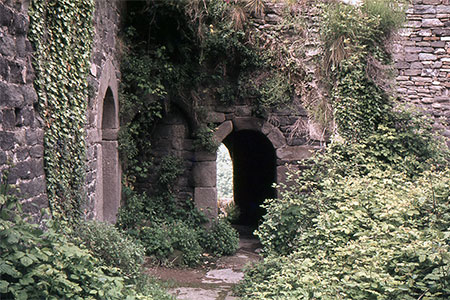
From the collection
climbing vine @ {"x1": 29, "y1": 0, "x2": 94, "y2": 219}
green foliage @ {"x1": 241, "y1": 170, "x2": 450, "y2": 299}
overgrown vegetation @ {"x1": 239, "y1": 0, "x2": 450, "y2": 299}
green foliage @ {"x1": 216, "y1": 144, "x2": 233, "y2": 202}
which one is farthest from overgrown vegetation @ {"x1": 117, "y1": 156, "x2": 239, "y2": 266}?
green foliage @ {"x1": 216, "y1": 144, "x2": 233, "y2": 202}

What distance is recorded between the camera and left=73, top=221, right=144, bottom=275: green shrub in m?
4.84

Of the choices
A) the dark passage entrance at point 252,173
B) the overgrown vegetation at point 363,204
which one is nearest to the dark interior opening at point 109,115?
the overgrown vegetation at point 363,204

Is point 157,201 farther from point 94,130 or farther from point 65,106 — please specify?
point 65,106

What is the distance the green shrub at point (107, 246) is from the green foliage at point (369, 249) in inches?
51.3

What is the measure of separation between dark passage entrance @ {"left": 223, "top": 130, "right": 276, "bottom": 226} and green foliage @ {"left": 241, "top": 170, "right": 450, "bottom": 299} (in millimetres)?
5425

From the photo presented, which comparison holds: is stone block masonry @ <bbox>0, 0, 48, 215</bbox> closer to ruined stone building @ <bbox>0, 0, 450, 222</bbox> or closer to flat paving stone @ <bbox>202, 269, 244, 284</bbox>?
ruined stone building @ <bbox>0, 0, 450, 222</bbox>

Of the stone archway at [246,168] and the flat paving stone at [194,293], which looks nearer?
the flat paving stone at [194,293]

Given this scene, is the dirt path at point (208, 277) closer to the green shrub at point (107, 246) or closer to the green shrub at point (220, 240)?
the green shrub at point (220, 240)

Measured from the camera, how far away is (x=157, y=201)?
8648mm

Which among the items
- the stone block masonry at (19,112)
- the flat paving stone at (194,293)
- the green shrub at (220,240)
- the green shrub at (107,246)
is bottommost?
the flat paving stone at (194,293)

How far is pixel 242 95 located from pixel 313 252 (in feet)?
12.9

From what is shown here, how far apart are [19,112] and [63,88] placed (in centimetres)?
101

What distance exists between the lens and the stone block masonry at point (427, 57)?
919 cm

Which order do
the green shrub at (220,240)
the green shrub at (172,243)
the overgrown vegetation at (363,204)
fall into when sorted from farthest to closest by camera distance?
the green shrub at (220,240), the green shrub at (172,243), the overgrown vegetation at (363,204)
